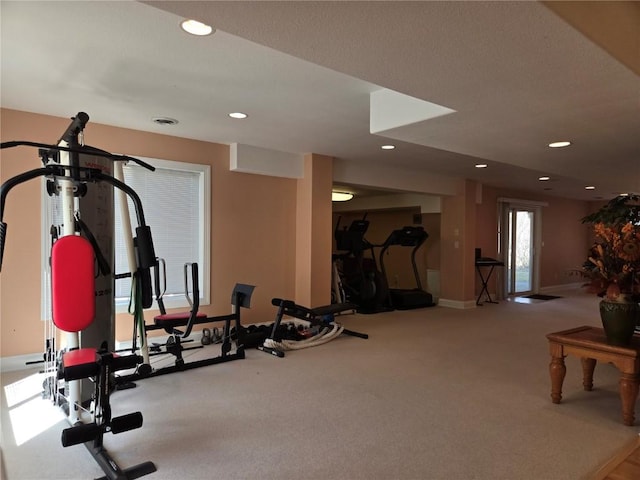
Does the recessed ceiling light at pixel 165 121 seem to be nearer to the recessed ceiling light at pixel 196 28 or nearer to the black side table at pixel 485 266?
the recessed ceiling light at pixel 196 28

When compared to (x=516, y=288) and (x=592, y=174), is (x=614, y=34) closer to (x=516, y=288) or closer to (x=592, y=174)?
(x=592, y=174)

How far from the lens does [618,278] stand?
9.23 ft

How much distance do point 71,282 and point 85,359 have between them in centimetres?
42

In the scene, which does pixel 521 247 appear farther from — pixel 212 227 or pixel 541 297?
pixel 212 227

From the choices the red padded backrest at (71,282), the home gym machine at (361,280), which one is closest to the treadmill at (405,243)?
the home gym machine at (361,280)

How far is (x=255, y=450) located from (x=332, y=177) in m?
4.09

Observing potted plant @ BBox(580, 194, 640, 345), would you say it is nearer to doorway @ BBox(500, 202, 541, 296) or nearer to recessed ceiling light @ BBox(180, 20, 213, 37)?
recessed ceiling light @ BBox(180, 20, 213, 37)

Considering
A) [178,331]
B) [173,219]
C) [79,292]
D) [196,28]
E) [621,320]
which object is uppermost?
[196,28]

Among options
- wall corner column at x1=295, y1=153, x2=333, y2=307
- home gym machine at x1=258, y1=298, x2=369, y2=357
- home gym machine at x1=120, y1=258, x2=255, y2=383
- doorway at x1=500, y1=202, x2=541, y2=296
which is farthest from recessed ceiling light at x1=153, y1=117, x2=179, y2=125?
doorway at x1=500, y1=202, x2=541, y2=296

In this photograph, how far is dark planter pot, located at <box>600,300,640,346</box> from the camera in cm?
276

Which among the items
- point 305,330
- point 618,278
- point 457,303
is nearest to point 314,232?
point 305,330

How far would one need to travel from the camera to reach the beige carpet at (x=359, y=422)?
2.18 metres

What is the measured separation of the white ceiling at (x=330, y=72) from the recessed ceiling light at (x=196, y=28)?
55 millimetres

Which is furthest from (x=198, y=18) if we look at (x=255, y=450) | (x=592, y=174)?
(x=592, y=174)
